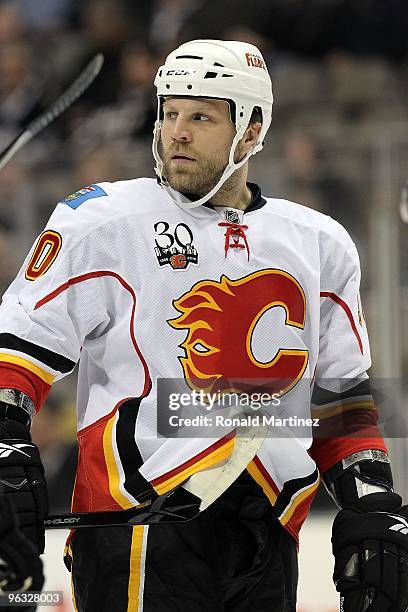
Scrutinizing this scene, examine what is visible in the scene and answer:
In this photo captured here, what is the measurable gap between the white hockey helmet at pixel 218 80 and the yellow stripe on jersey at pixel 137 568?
0.56 metres

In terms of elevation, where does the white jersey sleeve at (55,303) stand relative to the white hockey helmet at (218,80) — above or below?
below

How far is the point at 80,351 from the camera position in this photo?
6.69 feet

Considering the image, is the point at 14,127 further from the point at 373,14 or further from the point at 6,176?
the point at 373,14

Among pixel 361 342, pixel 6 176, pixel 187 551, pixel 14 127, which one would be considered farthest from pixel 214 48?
pixel 14 127

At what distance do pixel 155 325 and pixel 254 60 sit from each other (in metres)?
0.55

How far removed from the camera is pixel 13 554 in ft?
5.51

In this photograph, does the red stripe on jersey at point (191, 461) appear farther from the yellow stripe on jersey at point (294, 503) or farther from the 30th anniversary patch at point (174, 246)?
the 30th anniversary patch at point (174, 246)

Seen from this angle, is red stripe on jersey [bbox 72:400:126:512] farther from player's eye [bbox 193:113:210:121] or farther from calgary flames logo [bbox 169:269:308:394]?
player's eye [bbox 193:113:210:121]

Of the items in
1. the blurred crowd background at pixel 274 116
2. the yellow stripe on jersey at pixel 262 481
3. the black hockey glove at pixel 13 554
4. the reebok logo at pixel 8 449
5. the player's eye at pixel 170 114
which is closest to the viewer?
the black hockey glove at pixel 13 554

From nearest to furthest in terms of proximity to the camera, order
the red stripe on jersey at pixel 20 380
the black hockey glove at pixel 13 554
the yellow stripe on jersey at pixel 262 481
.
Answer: the black hockey glove at pixel 13 554 < the red stripe on jersey at pixel 20 380 < the yellow stripe on jersey at pixel 262 481

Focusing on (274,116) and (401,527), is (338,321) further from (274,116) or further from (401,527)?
(274,116)

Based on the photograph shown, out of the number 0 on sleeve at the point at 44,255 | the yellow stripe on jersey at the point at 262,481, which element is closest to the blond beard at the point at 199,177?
the number 0 on sleeve at the point at 44,255

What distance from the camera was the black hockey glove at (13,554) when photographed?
168cm

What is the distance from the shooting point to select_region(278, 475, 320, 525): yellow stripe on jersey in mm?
2043
